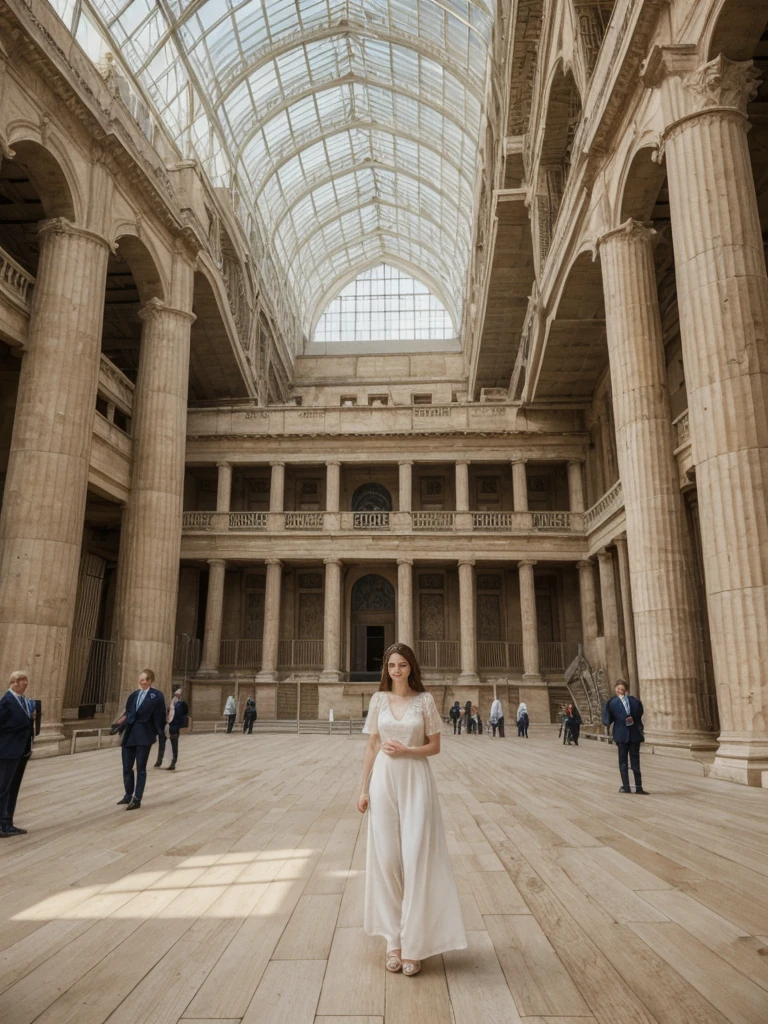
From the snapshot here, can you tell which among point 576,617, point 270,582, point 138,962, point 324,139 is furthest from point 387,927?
point 324,139

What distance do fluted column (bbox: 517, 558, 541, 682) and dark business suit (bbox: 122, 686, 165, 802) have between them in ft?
66.2

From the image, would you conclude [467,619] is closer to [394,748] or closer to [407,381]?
[407,381]

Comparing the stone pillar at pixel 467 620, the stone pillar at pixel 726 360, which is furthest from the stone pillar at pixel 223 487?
the stone pillar at pixel 726 360

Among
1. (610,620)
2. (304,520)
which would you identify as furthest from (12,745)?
(304,520)

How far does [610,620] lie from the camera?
80.5 feet

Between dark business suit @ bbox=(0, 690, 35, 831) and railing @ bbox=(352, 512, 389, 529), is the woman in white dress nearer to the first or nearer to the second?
dark business suit @ bbox=(0, 690, 35, 831)

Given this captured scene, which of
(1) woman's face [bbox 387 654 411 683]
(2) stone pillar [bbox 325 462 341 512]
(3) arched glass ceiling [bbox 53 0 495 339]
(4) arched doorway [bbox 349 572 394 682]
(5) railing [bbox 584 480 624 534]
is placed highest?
(3) arched glass ceiling [bbox 53 0 495 339]

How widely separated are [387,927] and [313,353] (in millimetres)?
45332

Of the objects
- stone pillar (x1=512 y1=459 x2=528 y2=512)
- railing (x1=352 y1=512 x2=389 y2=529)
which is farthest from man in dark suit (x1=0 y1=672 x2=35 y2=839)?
stone pillar (x1=512 y1=459 x2=528 y2=512)

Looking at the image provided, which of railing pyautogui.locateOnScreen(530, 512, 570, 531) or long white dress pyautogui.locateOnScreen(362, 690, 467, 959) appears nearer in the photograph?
long white dress pyautogui.locateOnScreen(362, 690, 467, 959)

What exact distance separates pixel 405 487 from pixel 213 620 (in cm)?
894

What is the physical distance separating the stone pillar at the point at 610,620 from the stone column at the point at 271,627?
38.8 ft

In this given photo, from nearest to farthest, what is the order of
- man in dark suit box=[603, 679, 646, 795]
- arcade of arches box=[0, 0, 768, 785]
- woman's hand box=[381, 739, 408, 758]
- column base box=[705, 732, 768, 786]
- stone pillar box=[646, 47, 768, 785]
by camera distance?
woman's hand box=[381, 739, 408, 758] < man in dark suit box=[603, 679, 646, 795] < column base box=[705, 732, 768, 786] < stone pillar box=[646, 47, 768, 785] < arcade of arches box=[0, 0, 768, 785]

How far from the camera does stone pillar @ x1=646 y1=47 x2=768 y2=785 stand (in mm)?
9930
